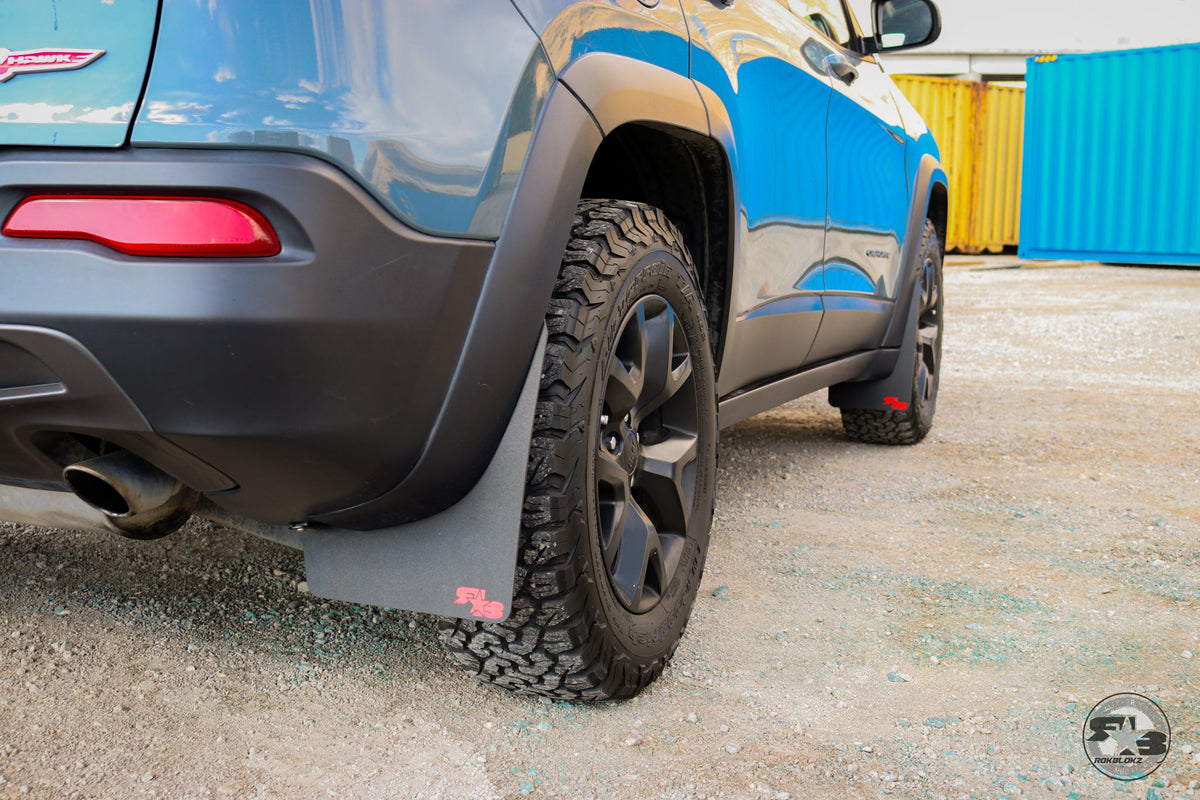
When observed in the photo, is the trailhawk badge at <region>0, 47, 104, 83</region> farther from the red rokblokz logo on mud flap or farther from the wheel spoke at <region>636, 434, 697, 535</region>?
the wheel spoke at <region>636, 434, 697, 535</region>

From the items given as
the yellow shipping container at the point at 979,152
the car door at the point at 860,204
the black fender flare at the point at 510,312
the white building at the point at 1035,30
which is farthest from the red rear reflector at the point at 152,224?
the white building at the point at 1035,30

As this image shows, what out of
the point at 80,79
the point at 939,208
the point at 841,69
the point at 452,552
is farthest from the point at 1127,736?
the point at 939,208

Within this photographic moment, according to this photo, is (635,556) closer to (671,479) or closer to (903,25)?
(671,479)

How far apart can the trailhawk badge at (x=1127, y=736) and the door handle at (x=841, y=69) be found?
1806mm

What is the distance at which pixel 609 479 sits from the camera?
175 cm

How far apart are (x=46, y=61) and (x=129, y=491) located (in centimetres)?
56

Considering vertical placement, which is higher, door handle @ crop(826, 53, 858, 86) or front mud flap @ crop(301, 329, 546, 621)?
door handle @ crop(826, 53, 858, 86)

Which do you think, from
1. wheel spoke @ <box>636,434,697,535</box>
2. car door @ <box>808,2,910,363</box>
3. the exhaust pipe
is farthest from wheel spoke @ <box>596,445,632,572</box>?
car door @ <box>808,2,910,363</box>

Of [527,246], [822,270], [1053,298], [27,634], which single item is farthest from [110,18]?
[1053,298]

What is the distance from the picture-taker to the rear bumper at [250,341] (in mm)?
1215

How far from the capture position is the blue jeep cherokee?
3.99ft

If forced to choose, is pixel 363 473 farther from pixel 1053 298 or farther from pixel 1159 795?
pixel 1053 298

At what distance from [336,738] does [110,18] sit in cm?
110

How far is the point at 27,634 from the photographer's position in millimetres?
1975
